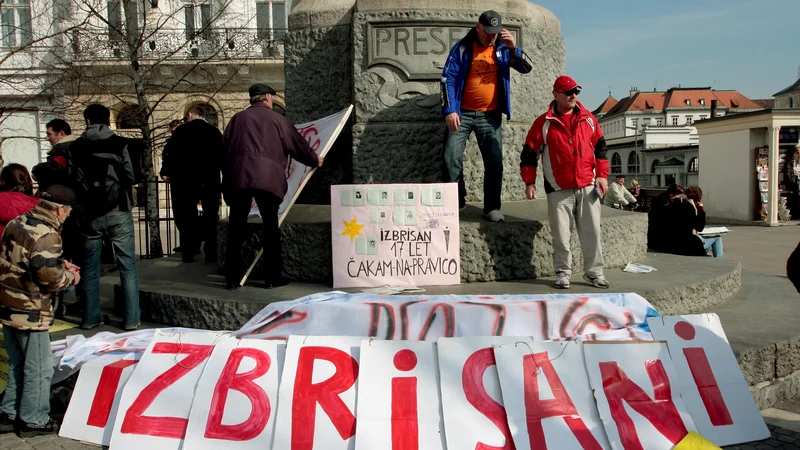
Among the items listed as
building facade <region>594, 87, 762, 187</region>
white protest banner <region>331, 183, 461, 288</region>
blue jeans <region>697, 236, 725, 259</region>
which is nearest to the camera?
white protest banner <region>331, 183, 461, 288</region>

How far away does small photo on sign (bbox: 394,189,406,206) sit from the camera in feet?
16.3

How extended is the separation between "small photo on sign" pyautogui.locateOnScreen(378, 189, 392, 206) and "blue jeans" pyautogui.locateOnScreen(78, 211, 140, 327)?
1850 mm

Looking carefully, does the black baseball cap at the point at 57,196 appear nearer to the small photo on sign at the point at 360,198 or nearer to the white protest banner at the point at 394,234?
the white protest banner at the point at 394,234

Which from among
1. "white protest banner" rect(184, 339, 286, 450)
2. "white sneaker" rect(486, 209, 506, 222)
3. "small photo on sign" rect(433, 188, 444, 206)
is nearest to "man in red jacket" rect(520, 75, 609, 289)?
"white sneaker" rect(486, 209, 506, 222)

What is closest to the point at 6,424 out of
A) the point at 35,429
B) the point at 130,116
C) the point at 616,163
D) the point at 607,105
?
the point at 35,429

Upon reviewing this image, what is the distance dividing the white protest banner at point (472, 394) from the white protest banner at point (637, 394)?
→ 18.4 inches

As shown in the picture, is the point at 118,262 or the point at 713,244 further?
the point at 713,244

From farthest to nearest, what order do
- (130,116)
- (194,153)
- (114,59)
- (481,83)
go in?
(114,59)
(130,116)
(194,153)
(481,83)

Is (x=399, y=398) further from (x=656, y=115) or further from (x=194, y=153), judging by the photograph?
(x=656, y=115)

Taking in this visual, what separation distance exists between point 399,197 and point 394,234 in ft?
0.90

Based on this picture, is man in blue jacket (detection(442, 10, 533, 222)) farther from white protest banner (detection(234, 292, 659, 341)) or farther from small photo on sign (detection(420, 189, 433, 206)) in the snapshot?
white protest banner (detection(234, 292, 659, 341))

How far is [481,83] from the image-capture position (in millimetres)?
5652

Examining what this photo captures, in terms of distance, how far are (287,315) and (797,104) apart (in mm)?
119412

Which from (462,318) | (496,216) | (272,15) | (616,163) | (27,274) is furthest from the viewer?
(616,163)
